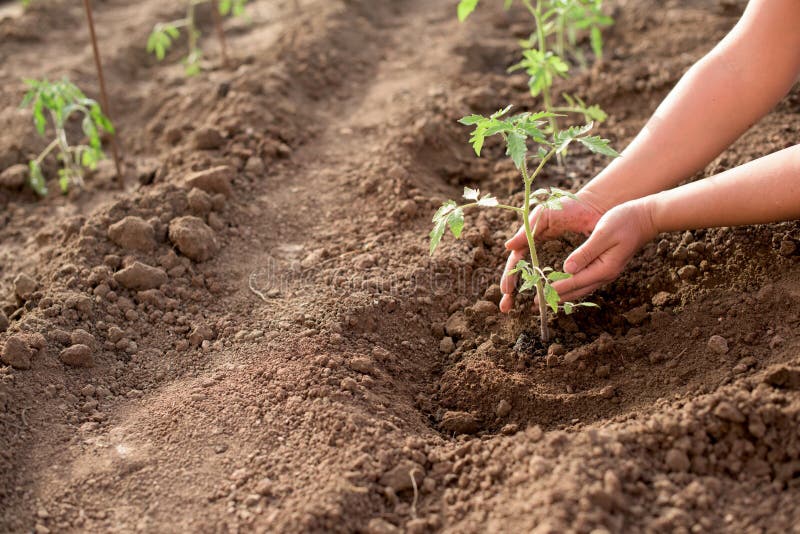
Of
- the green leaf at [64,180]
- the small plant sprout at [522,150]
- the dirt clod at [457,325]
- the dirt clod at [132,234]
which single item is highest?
the small plant sprout at [522,150]

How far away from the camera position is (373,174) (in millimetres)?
3336

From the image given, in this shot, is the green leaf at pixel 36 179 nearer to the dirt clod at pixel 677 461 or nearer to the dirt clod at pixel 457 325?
the dirt clod at pixel 457 325

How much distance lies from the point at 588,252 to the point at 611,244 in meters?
0.07

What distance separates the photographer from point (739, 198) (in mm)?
2219

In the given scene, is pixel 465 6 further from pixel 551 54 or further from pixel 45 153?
pixel 45 153

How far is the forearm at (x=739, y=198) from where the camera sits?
7.13 feet

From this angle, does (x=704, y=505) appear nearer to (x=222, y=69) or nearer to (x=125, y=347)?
(x=125, y=347)

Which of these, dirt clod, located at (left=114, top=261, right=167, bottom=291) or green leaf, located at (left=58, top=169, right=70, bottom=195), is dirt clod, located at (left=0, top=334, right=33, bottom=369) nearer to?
dirt clod, located at (left=114, top=261, right=167, bottom=291)

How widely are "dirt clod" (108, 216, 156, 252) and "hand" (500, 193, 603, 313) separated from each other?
1.26 meters

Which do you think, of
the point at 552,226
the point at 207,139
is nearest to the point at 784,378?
the point at 552,226

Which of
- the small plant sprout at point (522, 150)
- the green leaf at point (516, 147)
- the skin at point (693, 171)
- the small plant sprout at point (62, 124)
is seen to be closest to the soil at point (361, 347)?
the small plant sprout at point (62, 124)

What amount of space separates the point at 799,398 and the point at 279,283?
165cm

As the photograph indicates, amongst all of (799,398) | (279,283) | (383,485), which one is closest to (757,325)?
(799,398)

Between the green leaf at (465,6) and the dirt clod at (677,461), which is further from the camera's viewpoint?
the green leaf at (465,6)
